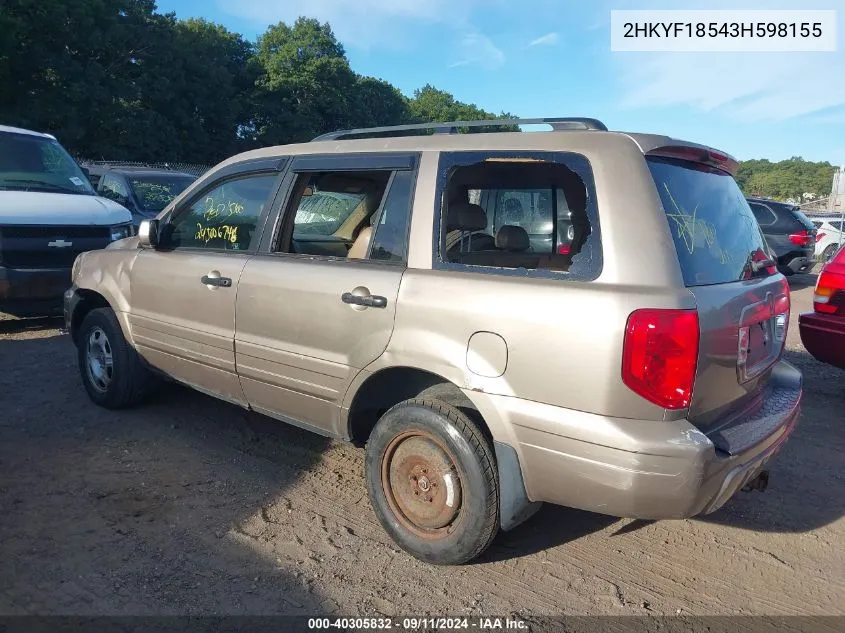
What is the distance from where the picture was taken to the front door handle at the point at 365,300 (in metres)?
3.08

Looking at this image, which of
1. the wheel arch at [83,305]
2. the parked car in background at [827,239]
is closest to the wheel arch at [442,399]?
the wheel arch at [83,305]

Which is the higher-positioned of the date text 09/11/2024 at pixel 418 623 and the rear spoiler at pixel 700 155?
the rear spoiler at pixel 700 155

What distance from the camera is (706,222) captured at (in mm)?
2879

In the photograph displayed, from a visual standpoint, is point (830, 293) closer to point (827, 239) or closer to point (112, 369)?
point (112, 369)

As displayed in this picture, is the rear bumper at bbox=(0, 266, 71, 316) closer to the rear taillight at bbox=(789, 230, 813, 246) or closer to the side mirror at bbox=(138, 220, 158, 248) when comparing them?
the side mirror at bbox=(138, 220, 158, 248)

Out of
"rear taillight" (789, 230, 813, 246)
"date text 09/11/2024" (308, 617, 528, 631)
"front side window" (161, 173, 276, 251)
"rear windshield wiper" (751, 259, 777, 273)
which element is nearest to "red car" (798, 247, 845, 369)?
"rear windshield wiper" (751, 259, 777, 273)

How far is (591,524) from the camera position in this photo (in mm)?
3477

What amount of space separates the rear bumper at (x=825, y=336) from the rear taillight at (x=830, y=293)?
2.2 inches

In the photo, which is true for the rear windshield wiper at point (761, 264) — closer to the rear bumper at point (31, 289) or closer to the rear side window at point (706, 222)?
the rear side window at point (706, 222)

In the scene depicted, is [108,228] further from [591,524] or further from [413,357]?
[591,524]

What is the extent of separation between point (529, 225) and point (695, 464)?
201cm

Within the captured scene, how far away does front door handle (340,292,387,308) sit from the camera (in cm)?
308

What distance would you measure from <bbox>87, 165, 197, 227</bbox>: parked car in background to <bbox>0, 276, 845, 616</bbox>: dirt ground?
6.22m

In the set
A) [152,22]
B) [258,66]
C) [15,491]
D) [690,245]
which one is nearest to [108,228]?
[15,491]
